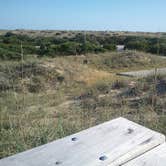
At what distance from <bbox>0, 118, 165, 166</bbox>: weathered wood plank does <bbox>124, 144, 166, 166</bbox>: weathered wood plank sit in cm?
3

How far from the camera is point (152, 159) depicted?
74.7 inches

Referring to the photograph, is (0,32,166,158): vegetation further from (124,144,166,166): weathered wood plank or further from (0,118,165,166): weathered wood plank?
(124,144,166,166): weathered wood plank

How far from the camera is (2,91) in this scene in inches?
456

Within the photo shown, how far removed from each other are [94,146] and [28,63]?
14.5m

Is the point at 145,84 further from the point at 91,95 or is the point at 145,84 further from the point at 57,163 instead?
the point at 57,163

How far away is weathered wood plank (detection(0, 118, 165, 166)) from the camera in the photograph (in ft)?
5.96

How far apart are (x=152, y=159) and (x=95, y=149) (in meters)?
0.30

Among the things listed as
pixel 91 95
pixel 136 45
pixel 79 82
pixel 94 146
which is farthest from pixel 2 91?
pixel 136 45

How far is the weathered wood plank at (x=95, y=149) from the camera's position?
1.82 m

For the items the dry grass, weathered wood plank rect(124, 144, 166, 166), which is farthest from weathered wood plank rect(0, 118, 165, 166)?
the dry grass

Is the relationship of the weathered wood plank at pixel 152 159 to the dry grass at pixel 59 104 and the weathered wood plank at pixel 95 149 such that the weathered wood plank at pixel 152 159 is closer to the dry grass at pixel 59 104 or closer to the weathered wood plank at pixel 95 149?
the weathered wood plank at pixel 95 149

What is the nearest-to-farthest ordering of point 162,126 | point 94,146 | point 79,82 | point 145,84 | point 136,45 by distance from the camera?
point 94,146
point 162,126
point 145,84
point 79,82
point 136,45

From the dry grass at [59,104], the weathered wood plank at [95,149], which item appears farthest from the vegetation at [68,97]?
the weathered wood plank at [95,149]

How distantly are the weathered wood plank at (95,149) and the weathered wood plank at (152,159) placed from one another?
0.10 feet
